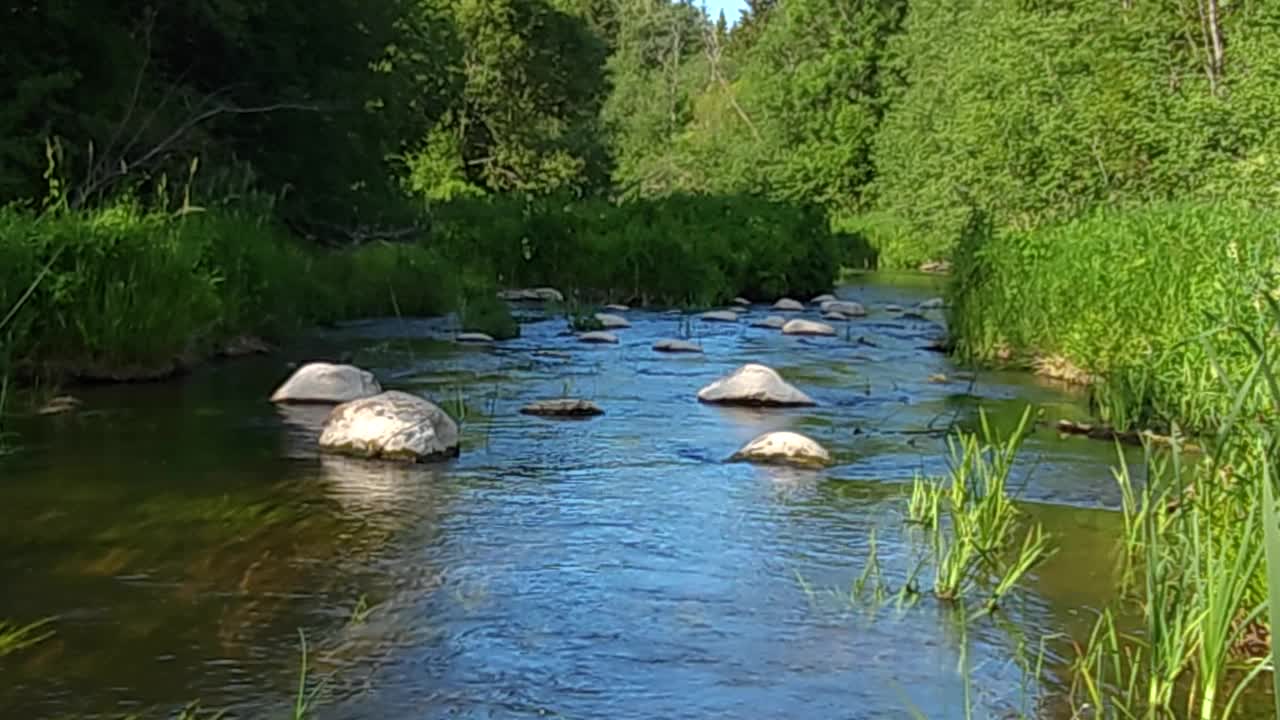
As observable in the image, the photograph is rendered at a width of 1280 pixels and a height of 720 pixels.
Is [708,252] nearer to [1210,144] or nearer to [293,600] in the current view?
[1210,144]

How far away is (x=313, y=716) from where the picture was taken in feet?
10.2

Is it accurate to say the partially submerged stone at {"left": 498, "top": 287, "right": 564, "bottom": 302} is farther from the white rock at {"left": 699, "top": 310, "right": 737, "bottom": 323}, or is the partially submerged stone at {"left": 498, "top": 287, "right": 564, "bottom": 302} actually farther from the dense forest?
the white rock at {"left": 699, "top": 310, "right": 737, "bottom": 323}

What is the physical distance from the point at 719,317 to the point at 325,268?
166 inches

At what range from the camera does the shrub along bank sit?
7816mm

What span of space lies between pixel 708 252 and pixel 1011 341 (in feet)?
23.9

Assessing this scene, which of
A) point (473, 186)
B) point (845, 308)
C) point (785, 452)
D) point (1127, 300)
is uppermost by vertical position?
point (473, 186)

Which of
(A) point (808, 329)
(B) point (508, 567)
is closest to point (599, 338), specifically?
(A) point (808, 329)

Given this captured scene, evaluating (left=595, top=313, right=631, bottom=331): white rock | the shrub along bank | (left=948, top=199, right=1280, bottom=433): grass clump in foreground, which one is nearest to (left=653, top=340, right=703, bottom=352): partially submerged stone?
the shrub along bank

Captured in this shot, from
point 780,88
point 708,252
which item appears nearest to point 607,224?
point 708,252

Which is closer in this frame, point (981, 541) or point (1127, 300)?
point (981, 541)

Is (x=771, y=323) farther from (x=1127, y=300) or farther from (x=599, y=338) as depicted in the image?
(x=1127, y=300)

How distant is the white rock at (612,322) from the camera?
504 inches

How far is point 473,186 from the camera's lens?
1310 inches

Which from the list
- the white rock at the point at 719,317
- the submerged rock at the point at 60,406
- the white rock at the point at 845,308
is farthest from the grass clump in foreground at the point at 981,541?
the white rock at the point at 845,308
